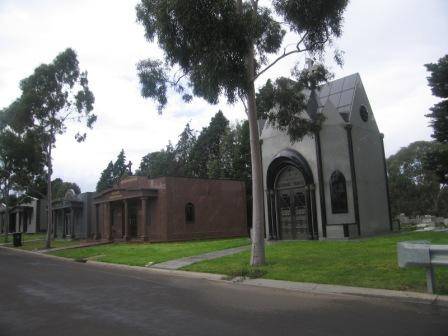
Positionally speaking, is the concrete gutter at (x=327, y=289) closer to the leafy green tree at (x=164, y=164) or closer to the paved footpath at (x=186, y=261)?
the paved footpath at (x=186, y=261)

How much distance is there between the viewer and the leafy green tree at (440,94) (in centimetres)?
2605

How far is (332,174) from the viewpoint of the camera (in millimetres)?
22078

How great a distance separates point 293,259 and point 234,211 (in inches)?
918

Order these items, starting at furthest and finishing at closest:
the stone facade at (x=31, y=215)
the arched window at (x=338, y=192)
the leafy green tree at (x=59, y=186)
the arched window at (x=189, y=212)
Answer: the leafy green tree at (x=59, y=186), the stone facade at (x=31, y=215), the arched window at (x=189, y=212), the arched window at (x=338, y=192)

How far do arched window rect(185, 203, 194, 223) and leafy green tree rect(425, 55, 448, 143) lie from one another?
57.5 ft

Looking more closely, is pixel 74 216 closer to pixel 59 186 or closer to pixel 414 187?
pixel 414 187

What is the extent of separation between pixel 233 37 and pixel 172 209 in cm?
2125

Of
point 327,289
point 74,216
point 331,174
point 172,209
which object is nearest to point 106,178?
point 74,216

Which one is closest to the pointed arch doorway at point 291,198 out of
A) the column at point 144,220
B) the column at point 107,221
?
the column at point 144,220

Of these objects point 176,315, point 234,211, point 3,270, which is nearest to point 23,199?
point 234,211

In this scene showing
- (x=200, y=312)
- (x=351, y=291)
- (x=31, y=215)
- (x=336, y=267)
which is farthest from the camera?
(x=31, y=215)

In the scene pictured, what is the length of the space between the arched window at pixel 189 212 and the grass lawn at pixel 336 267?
16507mm

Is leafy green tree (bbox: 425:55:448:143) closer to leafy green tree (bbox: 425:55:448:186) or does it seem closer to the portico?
leafy green tree (bbox: 425:55:448:186)

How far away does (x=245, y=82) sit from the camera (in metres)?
A: 14.1
